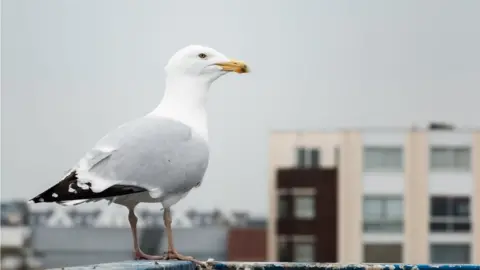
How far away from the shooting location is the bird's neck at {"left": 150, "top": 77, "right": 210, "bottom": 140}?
27.3 feet

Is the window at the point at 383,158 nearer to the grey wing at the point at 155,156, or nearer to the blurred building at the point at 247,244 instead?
the blurred building at the point at 247,244

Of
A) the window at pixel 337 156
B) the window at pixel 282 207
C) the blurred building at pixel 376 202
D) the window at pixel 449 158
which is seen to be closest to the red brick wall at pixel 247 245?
the window at pixel 282 207

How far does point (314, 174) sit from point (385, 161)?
291cm

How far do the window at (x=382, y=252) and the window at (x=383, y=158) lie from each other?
3.25 meters

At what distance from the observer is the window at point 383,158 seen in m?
60.2

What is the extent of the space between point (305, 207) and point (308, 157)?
6.67 ft

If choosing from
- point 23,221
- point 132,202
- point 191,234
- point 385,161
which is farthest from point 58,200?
point 23,221

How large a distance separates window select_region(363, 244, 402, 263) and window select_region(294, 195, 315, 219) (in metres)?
2.76

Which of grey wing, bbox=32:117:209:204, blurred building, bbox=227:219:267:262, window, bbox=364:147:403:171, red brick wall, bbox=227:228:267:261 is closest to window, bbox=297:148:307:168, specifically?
window, bbox=364:147:403:171

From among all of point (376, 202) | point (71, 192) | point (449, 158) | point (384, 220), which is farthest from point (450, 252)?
point (71, 192)

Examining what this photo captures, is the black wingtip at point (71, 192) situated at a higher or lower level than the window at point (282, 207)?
lower

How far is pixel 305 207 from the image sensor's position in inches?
2431

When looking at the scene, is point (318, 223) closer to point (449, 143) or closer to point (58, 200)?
point (449, 143)

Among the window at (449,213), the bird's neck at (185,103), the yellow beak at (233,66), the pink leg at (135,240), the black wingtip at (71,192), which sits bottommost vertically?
the pink leg at (135,240)
